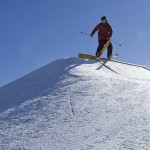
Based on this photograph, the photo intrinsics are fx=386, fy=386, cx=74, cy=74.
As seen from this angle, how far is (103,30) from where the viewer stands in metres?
14.6

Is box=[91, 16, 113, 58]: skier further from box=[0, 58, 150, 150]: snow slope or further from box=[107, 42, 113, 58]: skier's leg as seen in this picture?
box=[0, 58, 150, 150]: snow slope

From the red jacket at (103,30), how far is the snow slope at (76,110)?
3.04 m

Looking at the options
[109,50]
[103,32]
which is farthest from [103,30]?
[109,50]

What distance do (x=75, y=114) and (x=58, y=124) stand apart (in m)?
0.58

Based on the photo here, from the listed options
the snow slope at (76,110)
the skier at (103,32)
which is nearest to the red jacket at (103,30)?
the skier at (103,32)

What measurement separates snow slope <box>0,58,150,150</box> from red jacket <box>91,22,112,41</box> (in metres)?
3.04

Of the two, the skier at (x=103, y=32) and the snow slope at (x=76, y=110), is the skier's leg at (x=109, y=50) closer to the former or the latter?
the skier at (x=103, y=32)

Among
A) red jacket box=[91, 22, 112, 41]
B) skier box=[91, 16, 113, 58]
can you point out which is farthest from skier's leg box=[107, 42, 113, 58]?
red jacket box=[91, 22, 112, 41]

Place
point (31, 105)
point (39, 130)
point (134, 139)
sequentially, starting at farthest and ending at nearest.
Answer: point (31, 105), point (39, 130), point (134, 139)

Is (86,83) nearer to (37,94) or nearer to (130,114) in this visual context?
(37,94)

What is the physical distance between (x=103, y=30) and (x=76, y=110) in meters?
7.04

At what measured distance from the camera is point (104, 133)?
267 inches

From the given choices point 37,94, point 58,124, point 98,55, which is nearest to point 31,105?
point 37,94

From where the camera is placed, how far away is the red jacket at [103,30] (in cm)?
1458
